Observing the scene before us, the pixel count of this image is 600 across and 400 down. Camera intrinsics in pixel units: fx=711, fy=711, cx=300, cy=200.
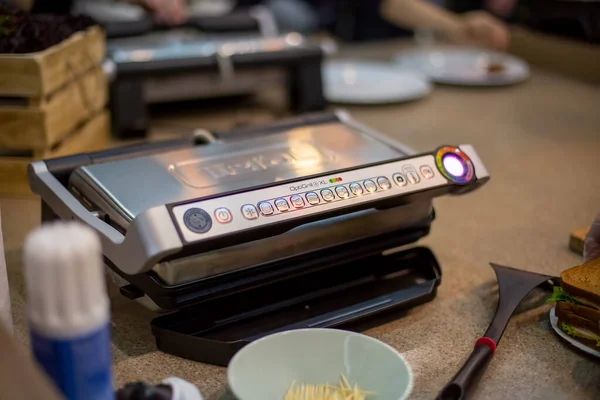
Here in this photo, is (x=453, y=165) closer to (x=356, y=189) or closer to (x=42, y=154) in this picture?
(x=356, y=189)

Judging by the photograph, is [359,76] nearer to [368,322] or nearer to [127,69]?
[127,69]

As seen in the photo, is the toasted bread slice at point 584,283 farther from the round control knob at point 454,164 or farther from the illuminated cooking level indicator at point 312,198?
the illuminated cooking level indicator at point 312,198

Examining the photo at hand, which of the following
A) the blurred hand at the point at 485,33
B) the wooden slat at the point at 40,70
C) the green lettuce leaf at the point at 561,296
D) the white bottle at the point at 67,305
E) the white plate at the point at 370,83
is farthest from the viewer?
the blurred hand at the point at 485,33

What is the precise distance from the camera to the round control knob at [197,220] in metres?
0.57

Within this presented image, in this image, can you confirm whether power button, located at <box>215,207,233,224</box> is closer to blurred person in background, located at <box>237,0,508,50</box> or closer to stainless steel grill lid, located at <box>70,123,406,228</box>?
stainless steel grill lid, located at <box>70,123,406,228</box>

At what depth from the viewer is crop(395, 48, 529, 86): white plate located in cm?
159

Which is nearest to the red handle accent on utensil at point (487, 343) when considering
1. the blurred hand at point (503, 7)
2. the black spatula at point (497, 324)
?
the black spatula at point (497, 324)

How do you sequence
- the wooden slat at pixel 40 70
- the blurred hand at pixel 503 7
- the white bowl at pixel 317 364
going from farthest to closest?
the blurred hand at pixel 503 7, the wooden slat at pixel 40 70, the white bowl at pixel 317 364

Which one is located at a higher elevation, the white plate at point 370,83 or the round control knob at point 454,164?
the round control knob at point 454,164

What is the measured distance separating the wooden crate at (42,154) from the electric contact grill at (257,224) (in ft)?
A: 0.65

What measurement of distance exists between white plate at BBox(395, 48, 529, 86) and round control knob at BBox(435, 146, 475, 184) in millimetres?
872

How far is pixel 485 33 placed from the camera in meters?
1.78

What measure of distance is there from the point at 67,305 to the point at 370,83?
3.91 ft

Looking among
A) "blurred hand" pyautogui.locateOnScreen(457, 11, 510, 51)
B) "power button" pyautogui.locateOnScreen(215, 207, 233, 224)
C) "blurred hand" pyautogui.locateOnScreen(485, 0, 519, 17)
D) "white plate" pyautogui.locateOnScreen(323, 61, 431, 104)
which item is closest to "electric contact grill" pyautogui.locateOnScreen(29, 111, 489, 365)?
"power button" pyautogui.locateOnScreen(215, 207, 233, 224)
